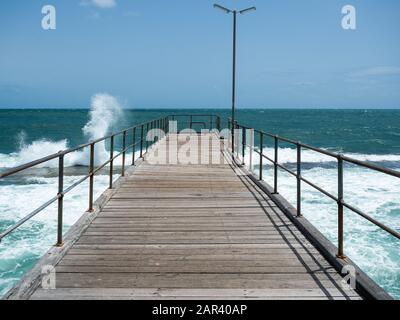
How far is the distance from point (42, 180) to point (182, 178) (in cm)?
1313

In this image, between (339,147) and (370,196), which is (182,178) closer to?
(370,196)

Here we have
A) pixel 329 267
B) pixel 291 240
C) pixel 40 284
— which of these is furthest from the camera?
pixel 291 240

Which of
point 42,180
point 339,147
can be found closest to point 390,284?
point 42,180

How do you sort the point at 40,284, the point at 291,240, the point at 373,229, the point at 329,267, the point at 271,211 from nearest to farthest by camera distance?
the point at 40,284 → the point at 329,267 → the point at 291,240 → the point at 271,211 → the point at 373,229

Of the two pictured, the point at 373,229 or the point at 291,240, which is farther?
the point at 373,229

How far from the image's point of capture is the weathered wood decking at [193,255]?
3348 millimetres

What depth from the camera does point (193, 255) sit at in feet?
13.8

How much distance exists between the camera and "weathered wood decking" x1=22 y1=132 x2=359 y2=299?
3.35 metres

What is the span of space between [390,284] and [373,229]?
119 inches
